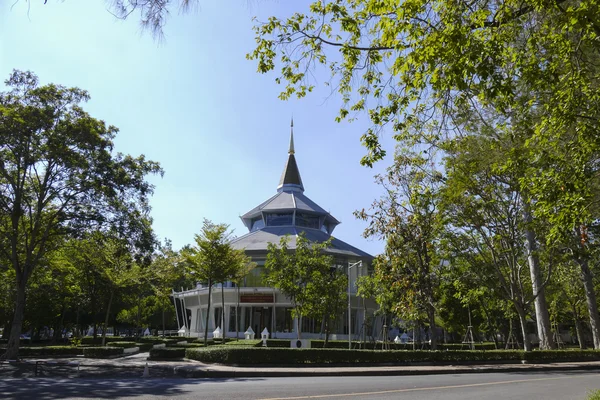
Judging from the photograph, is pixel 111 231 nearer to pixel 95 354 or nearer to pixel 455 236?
pixel 95 354

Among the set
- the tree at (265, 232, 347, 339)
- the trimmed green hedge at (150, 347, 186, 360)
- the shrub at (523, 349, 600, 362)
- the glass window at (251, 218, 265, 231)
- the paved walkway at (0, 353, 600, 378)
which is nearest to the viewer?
the paved walkway at (0, 353, 600, 378)

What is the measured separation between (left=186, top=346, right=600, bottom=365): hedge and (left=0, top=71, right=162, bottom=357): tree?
7.78 meters

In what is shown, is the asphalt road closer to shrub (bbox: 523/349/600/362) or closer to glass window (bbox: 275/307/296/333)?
shrub (bbox: 523/349/600/362)

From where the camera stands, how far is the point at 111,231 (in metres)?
22.1

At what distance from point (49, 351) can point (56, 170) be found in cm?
1079

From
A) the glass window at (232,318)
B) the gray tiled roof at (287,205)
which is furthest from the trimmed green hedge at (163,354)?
the gray tiled roof at (287,205)

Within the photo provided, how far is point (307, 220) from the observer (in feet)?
177

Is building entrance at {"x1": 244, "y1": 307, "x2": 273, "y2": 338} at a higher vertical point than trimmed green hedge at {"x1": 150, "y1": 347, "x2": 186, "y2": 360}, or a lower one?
A: higher

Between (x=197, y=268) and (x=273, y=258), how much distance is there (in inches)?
208

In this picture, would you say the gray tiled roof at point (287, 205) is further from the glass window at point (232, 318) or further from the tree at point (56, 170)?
the tree at point (56, 170)

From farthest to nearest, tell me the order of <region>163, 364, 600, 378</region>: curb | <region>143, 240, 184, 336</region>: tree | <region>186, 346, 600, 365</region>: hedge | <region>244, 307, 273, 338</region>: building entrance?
1. <region>244, 307, 273, 338</region>: building entrance
2. <region>143, 240, 184, 336</region>: tree
3. <region>186, 346, 600, 365</region>: hedge
4. <region>163, 364, 600, 378</region>: curb

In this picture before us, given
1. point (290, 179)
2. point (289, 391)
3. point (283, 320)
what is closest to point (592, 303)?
point (289, 391)

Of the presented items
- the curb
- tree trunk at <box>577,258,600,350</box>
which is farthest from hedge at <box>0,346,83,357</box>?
tree trunk at <box>577,258,600,350</box>

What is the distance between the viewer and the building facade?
43438 mm
